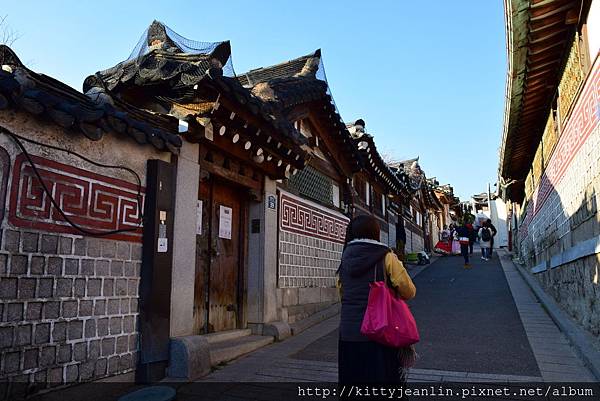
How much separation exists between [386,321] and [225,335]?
14.2 ft

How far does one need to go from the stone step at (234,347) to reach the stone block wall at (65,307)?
1288 millimetres

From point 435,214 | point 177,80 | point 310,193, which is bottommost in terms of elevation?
point 310,193

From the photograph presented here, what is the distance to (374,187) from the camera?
1666 centimetres

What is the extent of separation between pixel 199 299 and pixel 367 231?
3.97 metres

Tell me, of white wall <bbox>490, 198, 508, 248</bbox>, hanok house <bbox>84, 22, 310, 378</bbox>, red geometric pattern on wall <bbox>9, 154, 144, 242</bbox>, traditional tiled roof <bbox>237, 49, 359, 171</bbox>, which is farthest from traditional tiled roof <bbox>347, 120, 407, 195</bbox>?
white wall <bbox>490, 198, 508, 248</bbox>

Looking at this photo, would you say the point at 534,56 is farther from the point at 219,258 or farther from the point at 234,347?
the point at 234,347

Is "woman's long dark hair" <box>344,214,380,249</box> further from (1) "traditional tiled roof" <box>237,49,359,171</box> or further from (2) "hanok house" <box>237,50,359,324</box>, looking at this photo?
(1) "traditional tiled roof" <box>237,49,359,171</box>

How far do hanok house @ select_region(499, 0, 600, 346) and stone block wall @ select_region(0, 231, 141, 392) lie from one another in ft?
19.2

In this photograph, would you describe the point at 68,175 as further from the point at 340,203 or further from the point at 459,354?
the point at 340,203

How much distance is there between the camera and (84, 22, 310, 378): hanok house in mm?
5668

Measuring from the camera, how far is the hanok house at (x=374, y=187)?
14.1 meters

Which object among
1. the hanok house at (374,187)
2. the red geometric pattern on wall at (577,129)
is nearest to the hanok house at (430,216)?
the hanok house at (374,187)

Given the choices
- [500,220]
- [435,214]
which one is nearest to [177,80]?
[435,214]

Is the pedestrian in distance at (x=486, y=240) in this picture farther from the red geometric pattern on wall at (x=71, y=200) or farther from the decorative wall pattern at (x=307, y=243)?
the red geometric pattern on wall at (x=71, y=200)
